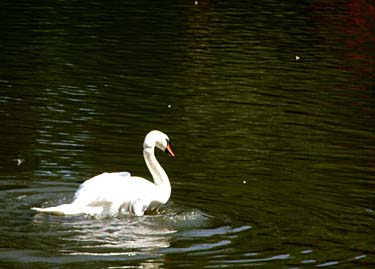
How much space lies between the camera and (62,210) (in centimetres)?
1137

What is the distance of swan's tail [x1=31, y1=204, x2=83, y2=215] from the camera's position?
445 inches

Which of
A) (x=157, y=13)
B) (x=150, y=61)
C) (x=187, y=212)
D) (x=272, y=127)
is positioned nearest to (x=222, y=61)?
(x=150, y=61)

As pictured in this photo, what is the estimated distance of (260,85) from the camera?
819 inches

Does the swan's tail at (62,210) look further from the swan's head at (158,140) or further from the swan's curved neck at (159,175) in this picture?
the swan's head at (158,140)

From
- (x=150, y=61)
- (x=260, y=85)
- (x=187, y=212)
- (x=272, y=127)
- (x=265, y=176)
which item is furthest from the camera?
(x=150, y=61)

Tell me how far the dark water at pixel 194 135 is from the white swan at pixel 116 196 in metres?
0.16

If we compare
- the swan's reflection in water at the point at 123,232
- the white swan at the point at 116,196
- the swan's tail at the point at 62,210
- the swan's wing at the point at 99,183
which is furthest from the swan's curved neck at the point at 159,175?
the swan's tail at the point at 62,210

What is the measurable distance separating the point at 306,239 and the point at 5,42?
1423 cm

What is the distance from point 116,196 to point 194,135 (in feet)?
15.0

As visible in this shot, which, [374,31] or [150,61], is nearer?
[150,61]

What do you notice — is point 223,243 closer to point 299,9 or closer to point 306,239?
point 306,239

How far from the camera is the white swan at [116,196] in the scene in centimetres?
1154

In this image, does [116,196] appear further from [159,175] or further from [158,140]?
[158,140]

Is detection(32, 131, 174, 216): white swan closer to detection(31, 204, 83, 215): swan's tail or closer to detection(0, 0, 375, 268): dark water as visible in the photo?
detection(31, 204, 83, 215): swan's tail
